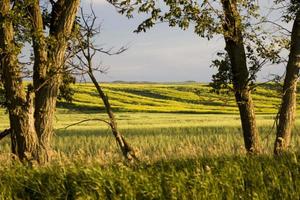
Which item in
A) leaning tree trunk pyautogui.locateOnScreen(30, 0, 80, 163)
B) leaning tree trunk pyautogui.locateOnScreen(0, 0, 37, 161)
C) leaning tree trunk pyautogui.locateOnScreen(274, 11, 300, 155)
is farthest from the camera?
leaning tree trunk pyautogui.locateOnScreen(274, 11, 300, 155)

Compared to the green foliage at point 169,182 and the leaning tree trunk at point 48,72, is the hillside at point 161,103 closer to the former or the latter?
the leaning tree trunk at point 48,72

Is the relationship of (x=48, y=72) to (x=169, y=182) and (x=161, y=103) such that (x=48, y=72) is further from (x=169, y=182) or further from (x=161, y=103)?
(x=161, y=103)

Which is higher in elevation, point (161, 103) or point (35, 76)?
point (35, 76)

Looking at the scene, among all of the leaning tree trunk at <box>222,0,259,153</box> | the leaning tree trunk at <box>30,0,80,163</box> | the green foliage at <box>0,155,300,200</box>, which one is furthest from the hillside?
the green foliage at <box>0,155,300,200</box>

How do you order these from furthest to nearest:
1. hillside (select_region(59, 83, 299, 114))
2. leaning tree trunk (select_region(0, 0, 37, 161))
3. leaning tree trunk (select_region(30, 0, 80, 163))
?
1. hillside (select_region(59, 83, 299, 114))
2. leaning tree trunk (select_region(30, 0, 80, 163))
3. leaning tree trunk (select_region(0, 0, 37, 161))

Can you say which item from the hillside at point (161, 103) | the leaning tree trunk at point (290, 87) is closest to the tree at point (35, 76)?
the leaning tree trunk at point (290, 87)

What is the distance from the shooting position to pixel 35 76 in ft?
39.0

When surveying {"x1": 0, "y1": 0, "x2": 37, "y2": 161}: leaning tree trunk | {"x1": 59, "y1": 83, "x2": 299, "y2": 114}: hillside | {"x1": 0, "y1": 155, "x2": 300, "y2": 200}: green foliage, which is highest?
{"x1": 0, "y1": 0, "x2": 37, "y2": 161}: leaning tree trunk

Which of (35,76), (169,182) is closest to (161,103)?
(35,76)

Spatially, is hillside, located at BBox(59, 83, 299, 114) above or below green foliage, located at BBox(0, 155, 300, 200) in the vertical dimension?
below

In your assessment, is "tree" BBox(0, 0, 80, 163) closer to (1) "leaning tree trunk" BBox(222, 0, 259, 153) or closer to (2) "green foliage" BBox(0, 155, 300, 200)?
(2) "green foliage" BBox(0, 155, 300, 200)

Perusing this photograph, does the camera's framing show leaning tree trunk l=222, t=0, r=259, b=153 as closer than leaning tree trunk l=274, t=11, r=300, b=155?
No

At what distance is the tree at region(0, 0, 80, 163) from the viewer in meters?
11.3

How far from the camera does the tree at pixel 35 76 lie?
11320 millimetres
